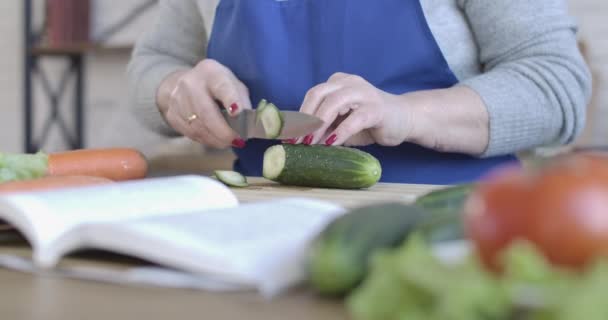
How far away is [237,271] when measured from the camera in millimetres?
597

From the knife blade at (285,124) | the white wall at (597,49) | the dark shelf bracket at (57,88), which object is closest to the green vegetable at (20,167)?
the knife blade at (285,124)

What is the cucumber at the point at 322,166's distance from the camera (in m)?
1.34

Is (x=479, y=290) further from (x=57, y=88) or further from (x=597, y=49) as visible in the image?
(x=57, y=88)

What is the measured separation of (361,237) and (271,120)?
0.86 meters

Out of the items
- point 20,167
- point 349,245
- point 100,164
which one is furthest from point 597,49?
point 349,245

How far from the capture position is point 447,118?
4.83 ft

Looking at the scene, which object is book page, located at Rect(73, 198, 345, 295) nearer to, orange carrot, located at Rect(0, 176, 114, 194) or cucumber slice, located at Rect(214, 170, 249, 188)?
orange carrot, located at Rect(0, 176, 114, 194)

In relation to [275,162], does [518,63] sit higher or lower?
higher

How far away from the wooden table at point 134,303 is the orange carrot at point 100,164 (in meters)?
0.67

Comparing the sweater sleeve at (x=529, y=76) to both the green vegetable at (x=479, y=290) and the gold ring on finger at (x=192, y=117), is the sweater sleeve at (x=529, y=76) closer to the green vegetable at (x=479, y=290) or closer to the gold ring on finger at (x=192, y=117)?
the gold ring on finger at (x=192, y=117)

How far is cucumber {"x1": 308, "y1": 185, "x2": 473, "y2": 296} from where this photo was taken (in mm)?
559

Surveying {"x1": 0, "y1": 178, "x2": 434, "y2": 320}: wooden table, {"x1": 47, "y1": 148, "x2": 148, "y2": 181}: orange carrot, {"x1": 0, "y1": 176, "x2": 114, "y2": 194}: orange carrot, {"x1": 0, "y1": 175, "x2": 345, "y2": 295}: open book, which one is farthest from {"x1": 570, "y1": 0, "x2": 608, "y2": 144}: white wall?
{"x1": 0, "y1": 178, "x2": 434, "y2": 320}: wooden table

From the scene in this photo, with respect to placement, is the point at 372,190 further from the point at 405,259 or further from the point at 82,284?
the point at 405,259

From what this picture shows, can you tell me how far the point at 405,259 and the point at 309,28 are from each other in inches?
49.7
